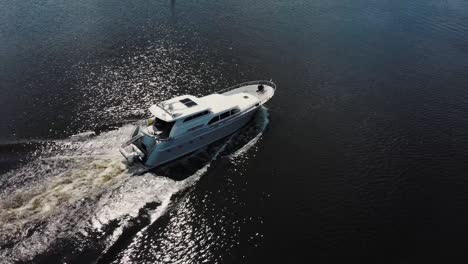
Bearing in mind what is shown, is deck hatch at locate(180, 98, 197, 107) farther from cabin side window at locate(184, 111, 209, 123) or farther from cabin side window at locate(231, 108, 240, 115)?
cabin side window at locate(231, 108, 240, 115)

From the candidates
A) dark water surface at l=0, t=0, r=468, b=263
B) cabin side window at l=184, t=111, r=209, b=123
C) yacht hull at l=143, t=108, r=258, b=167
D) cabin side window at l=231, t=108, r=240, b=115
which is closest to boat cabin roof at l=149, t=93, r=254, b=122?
cabin side window at l=184, t=111, r=209, b=123

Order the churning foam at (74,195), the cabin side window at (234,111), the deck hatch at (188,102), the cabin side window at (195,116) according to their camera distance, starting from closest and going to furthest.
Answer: the churning foam at (74,195) < the cabin side window at (195,116) < the deck hatch at (188,102) < the cabin side window at (234,111)

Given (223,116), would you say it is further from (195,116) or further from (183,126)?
(183,126)

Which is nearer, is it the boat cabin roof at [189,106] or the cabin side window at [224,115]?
the boat cabin roof at [189,106]

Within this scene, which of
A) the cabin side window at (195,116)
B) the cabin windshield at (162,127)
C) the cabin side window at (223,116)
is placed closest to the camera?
the cabin windshield at (162,127)

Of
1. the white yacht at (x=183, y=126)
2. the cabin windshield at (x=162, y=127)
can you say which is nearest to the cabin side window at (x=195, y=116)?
the white yacht at (x=183, y=126)

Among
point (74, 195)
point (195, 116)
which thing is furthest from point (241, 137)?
point (74, 195)

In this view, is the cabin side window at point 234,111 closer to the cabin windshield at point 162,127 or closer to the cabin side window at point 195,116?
the cabin side window at point 195,116
